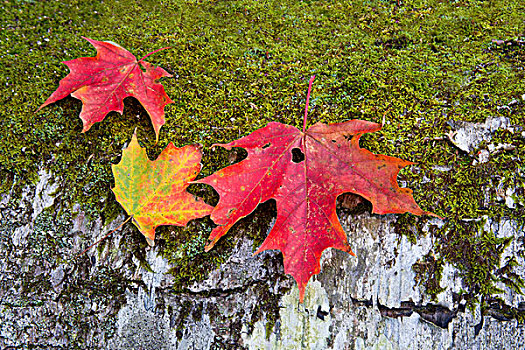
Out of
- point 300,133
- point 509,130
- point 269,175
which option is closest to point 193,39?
point 300,133

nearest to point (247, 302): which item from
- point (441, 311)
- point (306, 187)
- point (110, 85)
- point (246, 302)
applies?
point (246, 302)

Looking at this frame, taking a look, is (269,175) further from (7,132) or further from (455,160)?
(7,132)

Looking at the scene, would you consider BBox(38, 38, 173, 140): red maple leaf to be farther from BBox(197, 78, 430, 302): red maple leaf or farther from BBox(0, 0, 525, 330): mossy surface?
BBox(197, 78, 430, 302): red maple leaf

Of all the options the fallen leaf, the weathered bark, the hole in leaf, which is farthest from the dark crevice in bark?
the fallen leaf

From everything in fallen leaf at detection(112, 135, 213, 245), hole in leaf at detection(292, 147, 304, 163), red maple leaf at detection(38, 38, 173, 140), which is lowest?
fallen leaf at detection(112, 135, 213, 245)

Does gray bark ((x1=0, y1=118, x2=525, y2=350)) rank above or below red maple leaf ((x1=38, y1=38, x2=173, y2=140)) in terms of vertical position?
below

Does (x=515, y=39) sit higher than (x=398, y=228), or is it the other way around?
(x=515, y=39)

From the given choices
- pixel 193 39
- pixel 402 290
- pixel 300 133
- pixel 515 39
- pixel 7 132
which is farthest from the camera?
pixel 193 39

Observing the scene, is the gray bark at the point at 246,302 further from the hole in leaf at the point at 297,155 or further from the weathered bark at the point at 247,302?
the hole in leaf at the point at 297,155
